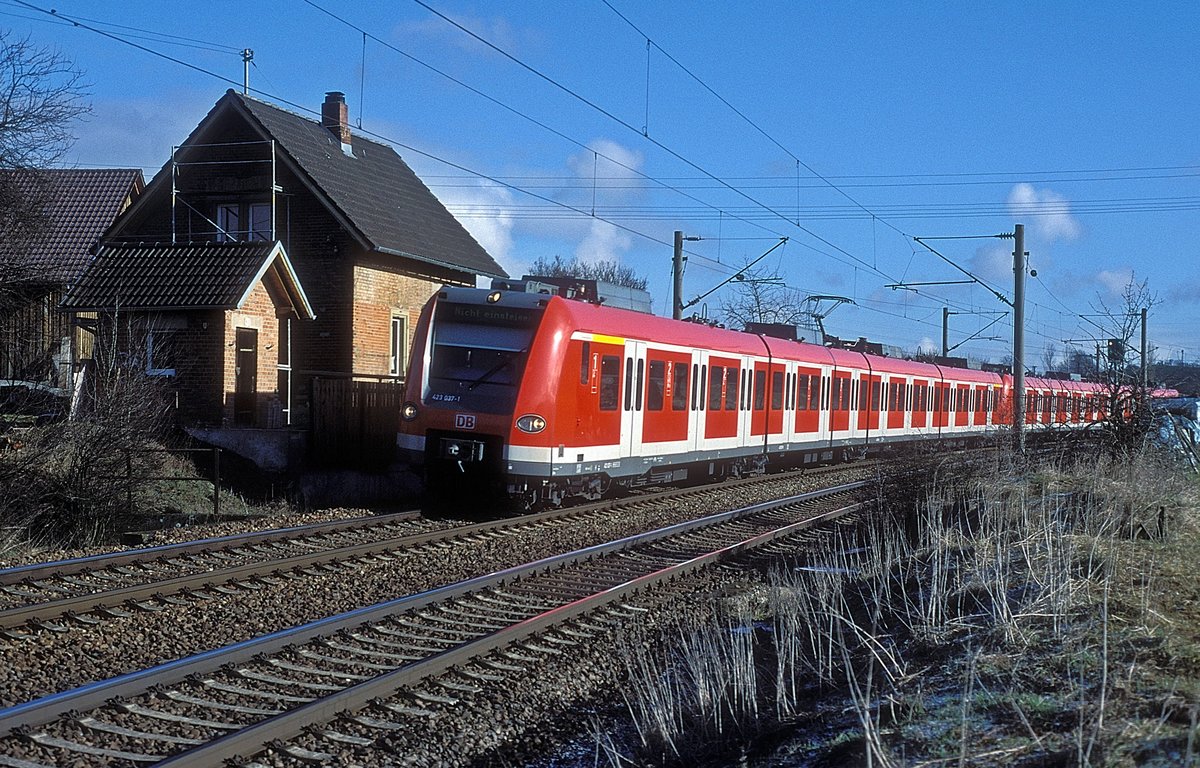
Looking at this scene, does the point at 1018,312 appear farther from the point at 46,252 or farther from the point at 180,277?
the point at 46,252

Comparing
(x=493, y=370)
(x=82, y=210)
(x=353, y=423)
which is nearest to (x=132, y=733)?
(x=493, y=370)

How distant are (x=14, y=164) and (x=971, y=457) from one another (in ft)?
49.3

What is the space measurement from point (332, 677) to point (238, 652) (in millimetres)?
670

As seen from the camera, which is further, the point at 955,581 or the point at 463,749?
the point at 955,581

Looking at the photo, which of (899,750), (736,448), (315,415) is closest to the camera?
(899,750)

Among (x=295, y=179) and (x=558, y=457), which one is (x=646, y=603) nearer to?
(x=558, y=457)

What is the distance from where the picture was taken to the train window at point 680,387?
19047 mm

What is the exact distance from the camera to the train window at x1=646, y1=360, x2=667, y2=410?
18.1 meters

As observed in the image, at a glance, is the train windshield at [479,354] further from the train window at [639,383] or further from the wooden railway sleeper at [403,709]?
the wooden railway sleeper at [403,709]

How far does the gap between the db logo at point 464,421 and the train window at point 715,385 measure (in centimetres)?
647

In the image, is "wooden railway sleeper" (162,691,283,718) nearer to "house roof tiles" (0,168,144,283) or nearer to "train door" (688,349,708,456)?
"train door" (688,349,708,456)

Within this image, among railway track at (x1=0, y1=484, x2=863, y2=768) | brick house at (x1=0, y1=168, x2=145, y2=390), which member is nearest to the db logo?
railway track at (x1=0, y1=484, x2=863, y2=768)

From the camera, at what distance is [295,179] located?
90.7 feet

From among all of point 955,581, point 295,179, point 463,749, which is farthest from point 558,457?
point 295,179
